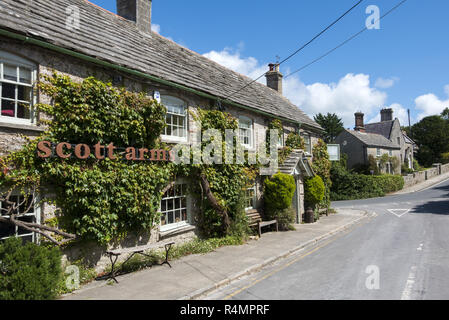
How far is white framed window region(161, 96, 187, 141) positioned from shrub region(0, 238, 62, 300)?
205 inches

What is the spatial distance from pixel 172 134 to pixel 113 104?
2.67m

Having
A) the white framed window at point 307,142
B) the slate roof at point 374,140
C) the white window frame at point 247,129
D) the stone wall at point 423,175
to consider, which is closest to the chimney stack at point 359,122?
the slate roof at point 374,140

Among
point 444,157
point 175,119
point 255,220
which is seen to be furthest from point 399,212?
point 444,157

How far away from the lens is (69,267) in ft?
22.8

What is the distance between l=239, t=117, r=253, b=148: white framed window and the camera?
13548 mm

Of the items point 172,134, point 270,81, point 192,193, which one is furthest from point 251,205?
point 270,81

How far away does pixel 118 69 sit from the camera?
28.4ft

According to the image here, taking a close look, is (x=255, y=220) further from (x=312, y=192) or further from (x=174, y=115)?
(x=174, y=115)

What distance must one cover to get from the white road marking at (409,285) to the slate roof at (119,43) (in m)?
8.62

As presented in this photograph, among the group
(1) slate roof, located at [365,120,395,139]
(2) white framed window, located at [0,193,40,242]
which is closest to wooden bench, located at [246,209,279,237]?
(2) white framed window, located at [0,193,40,242]

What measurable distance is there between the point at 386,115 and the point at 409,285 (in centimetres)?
5043

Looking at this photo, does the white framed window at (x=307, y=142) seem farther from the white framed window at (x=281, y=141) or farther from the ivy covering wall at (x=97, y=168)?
the ivy covering wall at (x=97, y=168)

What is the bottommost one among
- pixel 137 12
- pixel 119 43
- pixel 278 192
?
pixel 278 192
